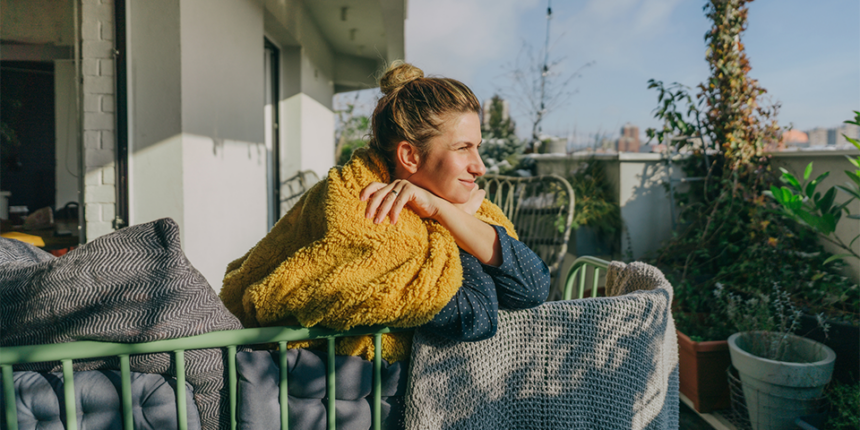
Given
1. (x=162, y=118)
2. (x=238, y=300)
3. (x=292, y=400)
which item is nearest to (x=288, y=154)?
(x=162, y=118)

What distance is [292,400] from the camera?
114 centimetres

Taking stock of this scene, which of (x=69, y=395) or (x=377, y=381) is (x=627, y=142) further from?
(x=69, y=395)

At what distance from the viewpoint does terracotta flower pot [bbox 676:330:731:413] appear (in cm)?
276

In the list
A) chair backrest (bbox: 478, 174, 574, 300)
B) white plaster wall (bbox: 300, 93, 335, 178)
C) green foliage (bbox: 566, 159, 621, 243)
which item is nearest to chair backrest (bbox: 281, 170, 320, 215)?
white plaster wall (bbox: 300, 93, 335, 178)

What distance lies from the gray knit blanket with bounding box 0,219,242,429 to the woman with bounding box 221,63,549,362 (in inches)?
6.4

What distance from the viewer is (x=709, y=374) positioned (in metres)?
2.78

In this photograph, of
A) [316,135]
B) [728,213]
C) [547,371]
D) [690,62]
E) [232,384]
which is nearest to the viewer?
[232,384]

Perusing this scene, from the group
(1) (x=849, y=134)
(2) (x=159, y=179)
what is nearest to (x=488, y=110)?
(1) (x=849, y=134)

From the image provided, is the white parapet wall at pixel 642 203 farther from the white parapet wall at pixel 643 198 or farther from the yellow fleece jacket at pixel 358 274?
the yellow fleece jacket at pixel 358 274

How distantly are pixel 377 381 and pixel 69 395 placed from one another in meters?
0.61

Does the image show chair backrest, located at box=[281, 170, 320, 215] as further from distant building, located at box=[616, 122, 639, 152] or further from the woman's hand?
the woman's hand

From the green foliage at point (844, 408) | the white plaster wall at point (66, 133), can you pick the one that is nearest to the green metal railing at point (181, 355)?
the white plaster wall at point (66, 133)

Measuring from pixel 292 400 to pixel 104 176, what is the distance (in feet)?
6.70

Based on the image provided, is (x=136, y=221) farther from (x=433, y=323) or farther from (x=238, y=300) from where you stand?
(x=433, y=323)
